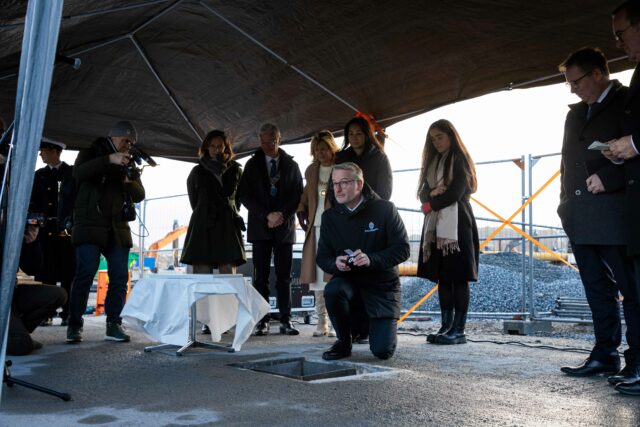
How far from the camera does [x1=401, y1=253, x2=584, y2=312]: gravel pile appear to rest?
7.80 metres

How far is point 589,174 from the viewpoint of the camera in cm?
300

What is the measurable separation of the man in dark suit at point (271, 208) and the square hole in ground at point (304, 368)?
4.84ft

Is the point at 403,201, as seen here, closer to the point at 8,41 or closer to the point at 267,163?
the point at 267,163

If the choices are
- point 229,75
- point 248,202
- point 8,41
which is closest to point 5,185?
point 8,41

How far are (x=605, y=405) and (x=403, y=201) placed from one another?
227 inches

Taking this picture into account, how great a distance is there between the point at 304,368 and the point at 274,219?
63.5 inches

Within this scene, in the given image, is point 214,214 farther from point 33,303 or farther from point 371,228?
point 371,228

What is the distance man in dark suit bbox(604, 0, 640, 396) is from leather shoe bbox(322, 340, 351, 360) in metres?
1.56

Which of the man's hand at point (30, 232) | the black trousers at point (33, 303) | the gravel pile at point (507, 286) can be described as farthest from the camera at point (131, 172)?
the gravel pile at point (507, 286)

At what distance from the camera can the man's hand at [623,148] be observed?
2543 mm

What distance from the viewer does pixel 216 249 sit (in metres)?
5.03

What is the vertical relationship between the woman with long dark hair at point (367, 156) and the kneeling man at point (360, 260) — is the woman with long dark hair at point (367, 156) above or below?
above


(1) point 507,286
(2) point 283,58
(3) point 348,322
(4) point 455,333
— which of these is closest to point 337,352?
(3) point 348,322

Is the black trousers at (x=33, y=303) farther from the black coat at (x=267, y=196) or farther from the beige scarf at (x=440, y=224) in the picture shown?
the beige scarf at (x=440, y=224)
